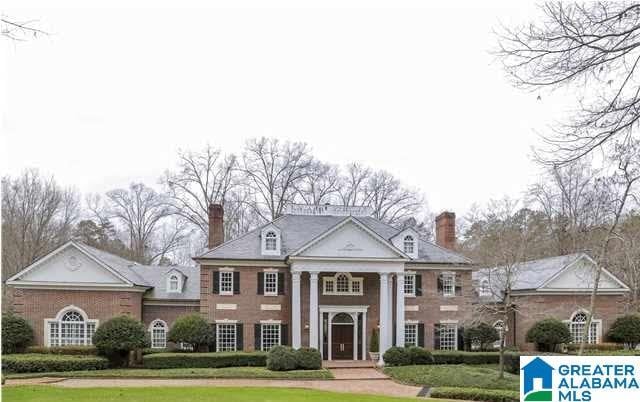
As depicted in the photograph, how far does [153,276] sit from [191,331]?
6.27 metres

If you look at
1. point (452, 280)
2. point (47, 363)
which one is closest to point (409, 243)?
point (452, 280)

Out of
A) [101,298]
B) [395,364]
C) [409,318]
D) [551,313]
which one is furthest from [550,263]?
[101,298]

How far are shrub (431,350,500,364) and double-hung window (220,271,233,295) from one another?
10557 mm

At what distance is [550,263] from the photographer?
113 feet

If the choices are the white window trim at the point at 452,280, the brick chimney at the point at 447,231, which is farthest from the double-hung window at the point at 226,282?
the brick chimney at the point at 447,231

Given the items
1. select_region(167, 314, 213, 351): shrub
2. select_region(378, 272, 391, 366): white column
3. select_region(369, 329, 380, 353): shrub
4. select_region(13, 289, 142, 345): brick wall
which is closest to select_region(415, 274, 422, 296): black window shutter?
select_region(378, 272, 391, 366): white column

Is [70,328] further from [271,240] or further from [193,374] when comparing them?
[271,240]

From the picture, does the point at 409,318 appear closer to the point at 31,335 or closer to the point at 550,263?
the point at 550,263

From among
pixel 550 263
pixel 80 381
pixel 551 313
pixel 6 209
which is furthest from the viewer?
pixel 6 209

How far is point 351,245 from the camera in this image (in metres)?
30.6

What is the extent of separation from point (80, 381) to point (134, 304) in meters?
7.36

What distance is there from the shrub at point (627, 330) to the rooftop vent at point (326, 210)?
14.3m

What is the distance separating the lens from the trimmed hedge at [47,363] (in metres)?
25.6

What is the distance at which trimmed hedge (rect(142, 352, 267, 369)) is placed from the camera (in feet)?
90.9
